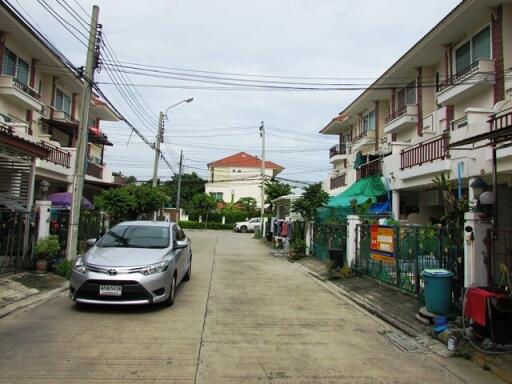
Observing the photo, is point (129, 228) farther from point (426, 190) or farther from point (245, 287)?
point (426, 190)

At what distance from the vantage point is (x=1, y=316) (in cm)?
682

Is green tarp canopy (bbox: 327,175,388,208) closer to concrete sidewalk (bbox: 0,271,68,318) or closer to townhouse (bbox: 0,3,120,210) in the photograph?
townhouse (bbox: 0,3,120,210)

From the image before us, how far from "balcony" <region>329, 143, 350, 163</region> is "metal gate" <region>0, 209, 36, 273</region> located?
2548 cm

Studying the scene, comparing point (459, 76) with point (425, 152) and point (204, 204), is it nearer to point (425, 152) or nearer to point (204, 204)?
point (425, 152)

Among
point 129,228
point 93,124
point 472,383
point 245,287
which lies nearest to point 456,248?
point 472,383

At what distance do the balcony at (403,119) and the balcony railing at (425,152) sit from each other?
10.2 feet

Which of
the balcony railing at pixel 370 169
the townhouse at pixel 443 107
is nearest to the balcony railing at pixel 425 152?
the townhouse at pixel 443 107

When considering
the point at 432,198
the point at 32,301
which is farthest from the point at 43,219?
the point at 432,198

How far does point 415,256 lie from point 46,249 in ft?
29.1

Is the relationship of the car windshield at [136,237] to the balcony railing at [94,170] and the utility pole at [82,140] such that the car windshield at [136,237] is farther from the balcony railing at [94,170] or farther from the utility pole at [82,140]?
the balcony railing at [94,170]

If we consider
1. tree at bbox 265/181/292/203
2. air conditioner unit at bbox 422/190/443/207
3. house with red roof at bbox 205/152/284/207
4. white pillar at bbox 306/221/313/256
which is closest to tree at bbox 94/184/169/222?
white pillar at bbox 306/221/313/256

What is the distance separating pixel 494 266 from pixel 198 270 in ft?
28.8

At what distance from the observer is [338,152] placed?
34.9 metres

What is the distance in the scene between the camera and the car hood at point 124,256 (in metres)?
7.36
